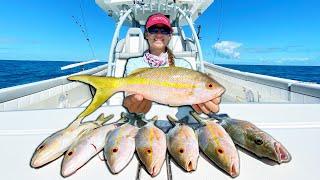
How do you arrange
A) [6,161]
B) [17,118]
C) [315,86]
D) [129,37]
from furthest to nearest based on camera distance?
[129,37] → [315,86] → [17,118] → [6,161]

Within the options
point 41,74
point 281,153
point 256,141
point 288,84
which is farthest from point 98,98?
point 41,74

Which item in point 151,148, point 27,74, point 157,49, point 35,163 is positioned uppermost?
point 157,49

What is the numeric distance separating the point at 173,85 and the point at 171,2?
28.6 feet

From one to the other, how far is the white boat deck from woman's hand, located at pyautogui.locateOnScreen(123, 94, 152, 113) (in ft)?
0.46

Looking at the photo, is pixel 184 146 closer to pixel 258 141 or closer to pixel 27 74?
pixel 258 141

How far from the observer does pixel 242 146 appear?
6.04ft

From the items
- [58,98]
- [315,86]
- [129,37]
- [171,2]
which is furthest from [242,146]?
[171,2]

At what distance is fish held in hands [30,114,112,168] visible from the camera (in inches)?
68.8

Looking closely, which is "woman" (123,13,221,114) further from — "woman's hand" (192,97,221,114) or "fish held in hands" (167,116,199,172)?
"fish held in hands" (167,116,199,172)

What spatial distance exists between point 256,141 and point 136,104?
822mm

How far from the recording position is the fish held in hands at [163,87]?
1797 mm

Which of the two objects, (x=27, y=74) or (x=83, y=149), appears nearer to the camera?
(x=83, y=149)

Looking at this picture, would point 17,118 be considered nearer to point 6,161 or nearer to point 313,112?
point 6,161

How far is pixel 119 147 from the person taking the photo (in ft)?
5.81
